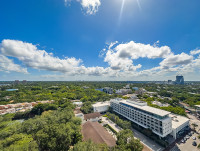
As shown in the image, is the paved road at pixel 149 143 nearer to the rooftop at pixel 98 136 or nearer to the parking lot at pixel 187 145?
the parking lot at pixel 187 145

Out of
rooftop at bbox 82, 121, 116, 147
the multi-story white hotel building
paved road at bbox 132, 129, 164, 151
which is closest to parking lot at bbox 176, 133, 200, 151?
the multi-story white hotel building

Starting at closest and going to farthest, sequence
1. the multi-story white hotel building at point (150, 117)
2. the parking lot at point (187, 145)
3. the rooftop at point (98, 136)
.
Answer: the rooftop at point (98, 136), the parking lot at point (187, 145), the multi-story white hotel building at point (150, 117)

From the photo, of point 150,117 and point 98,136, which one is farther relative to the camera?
point 150,117

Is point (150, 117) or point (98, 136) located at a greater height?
point (150, 117)

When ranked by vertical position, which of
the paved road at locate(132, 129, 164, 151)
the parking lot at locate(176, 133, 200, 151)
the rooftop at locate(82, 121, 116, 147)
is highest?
the rooftop at locate(82, 121, 116, 147)

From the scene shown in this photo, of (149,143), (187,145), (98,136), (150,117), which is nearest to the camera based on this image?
(98,136)

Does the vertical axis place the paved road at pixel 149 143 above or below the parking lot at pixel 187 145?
below

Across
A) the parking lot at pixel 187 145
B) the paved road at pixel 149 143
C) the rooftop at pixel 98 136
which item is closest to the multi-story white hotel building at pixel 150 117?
the paved road at pixel 149 143

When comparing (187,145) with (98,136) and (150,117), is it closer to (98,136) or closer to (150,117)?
(150,117)

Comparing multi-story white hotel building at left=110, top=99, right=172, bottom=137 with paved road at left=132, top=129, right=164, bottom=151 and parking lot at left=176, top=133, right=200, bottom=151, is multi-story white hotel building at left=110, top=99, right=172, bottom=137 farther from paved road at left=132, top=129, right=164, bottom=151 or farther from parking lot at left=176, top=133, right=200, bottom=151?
parking lot at left=176, top=133, right=200, bottom=151

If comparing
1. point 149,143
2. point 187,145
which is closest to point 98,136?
point 149,143
